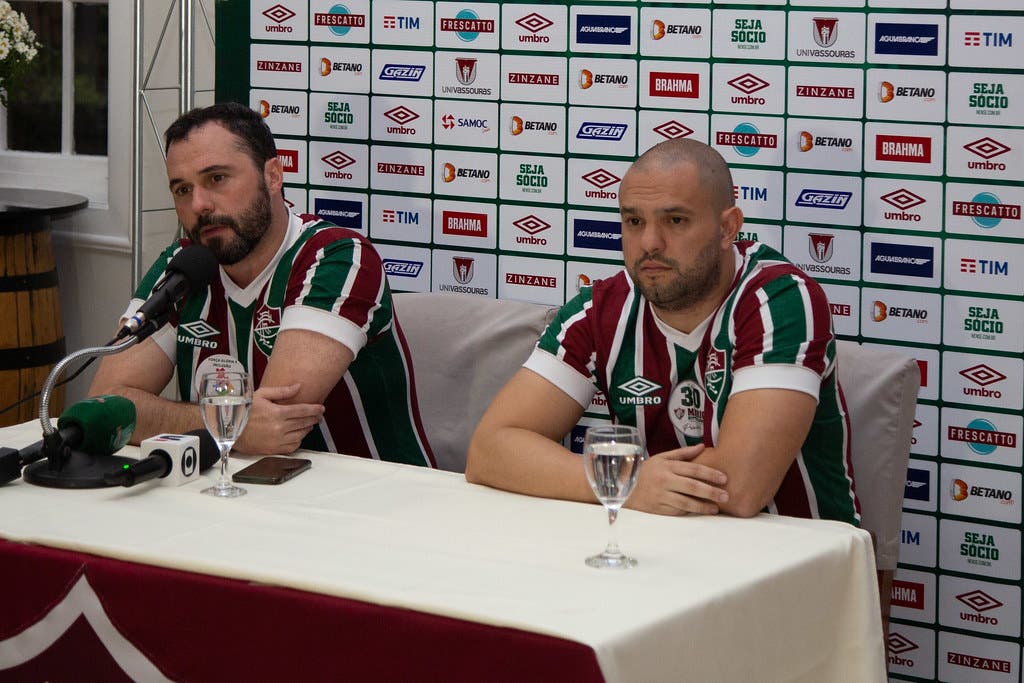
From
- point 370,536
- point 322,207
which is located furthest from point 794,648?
point 322,207

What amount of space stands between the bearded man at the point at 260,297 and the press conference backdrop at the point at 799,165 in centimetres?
67

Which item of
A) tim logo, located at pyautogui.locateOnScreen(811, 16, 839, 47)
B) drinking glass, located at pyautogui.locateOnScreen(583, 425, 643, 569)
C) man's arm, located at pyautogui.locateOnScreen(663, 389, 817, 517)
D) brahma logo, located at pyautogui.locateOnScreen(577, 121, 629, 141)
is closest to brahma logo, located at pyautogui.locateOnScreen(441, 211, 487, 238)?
brahma logo, located at pyautogui.locateOnScreen(577, 121, 629, 141)

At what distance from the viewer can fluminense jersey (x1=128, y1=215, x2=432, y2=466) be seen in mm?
2693

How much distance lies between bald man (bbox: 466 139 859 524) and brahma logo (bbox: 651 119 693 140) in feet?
2.50

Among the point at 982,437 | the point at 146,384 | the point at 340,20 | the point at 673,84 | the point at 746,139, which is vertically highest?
the point at 340,20

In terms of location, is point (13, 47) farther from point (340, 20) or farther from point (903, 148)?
point (903, 148)

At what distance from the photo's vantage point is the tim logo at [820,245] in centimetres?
302

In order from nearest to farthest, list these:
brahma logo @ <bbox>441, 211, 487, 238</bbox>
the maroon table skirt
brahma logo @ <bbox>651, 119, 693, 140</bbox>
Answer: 1. the maroon table skirt
2. brahma logo @ <bbox>651, 119, 693, 140</bbox>
3. brahma logo @ <bbox>441, 211, 487, 238</bbox>

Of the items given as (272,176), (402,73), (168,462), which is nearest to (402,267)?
(402,73)

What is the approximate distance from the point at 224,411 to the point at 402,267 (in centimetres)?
164

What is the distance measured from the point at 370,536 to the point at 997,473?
1.62 meters

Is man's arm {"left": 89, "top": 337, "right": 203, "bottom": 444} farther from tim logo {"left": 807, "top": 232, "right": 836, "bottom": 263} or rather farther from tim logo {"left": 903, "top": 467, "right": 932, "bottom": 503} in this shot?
tim logo {"left": 903, "top": 467, "right": 932, "bottom": 503}

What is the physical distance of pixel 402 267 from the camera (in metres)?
3.62

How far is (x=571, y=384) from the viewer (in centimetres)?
240
